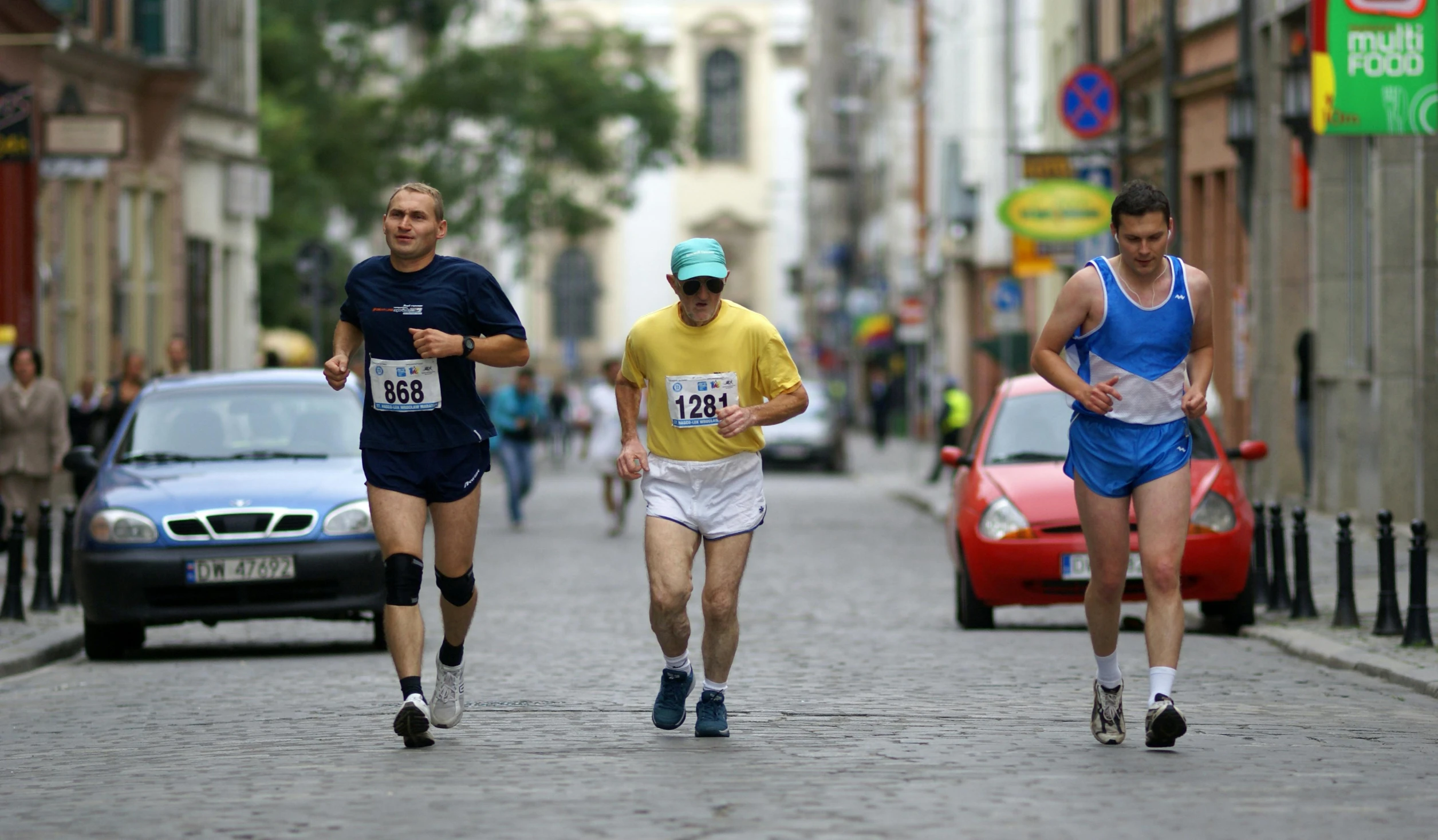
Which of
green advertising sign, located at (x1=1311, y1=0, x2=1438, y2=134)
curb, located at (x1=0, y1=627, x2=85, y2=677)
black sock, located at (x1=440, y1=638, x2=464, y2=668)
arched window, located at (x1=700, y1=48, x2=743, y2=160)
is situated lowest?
curb, located at (x1=0, y1=627, x2=85, y2=677)

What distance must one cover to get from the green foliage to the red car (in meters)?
35.8

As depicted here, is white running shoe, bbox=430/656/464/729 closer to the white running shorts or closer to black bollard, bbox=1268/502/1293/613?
the white running shorts

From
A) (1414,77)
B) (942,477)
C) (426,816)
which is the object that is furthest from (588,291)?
(426,816)

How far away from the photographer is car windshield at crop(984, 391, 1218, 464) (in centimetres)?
1495

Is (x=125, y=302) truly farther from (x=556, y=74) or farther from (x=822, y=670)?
(x=822, y=670)

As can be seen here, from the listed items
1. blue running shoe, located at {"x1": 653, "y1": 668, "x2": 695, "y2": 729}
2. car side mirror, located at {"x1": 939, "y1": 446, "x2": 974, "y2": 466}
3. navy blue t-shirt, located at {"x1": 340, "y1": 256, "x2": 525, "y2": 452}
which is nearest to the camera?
navy blue t-shirt, located at {"x1": 340, "y1": 256, "x2": 525, "y2": 452}

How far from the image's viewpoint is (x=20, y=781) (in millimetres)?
8539

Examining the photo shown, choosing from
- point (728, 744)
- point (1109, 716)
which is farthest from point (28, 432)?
point (1109, 716)

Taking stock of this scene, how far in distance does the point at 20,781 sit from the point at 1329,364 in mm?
18551

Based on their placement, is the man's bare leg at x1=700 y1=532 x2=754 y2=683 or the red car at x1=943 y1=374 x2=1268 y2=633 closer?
the man's bare leg at x1=700 y1=532 x2=754 y2=683

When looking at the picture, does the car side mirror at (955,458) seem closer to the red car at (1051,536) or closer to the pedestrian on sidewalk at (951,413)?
the red car at (1051,536)

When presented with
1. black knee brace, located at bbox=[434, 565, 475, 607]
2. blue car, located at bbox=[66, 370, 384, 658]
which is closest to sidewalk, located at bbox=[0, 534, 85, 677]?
blue car, located at bbox=[66, 370, 384, 658]

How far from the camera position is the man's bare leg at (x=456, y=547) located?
30.4 feet

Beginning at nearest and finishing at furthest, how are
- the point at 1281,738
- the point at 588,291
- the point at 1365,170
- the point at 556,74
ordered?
the point at 1281,738 → the point at 1365,170 → the point at 556,74 → the point at 588,291
